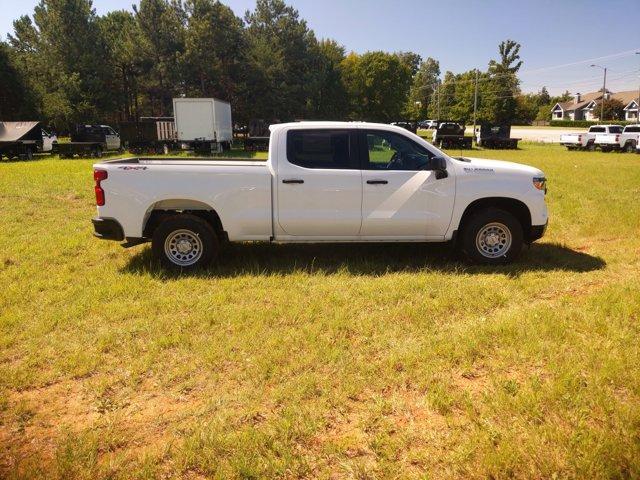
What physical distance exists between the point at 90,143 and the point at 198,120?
5.73m

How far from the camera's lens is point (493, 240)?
20.5 ft

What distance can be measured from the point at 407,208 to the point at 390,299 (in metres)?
1.39

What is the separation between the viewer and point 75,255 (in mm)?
6992

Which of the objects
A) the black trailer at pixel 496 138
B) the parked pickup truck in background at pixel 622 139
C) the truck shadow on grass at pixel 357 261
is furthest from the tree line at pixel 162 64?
the truck shadow on grass at pixel 357 261

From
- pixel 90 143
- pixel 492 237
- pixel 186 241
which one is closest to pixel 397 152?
pixel 492 237

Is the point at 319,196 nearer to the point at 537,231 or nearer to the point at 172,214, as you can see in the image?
the point at 172,214

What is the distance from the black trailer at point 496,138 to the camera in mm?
35812

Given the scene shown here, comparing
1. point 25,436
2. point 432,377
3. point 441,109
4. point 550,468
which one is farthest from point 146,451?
point 441,109

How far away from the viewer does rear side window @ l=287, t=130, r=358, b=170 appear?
5934mm

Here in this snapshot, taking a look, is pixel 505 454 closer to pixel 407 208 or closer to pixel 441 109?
pixel 407 208

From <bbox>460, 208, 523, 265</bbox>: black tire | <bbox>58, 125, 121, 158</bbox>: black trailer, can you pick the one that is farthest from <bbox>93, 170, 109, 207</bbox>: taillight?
<bbox>58, 125, 121, 158</bbox>: black trailer

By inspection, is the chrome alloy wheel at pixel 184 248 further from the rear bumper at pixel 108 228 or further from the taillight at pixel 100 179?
the taillight at pixel 100 179

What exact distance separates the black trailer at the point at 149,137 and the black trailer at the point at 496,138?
22681mm

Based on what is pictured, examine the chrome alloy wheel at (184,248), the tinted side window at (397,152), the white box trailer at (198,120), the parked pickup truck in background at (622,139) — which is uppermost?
the white box trailer at (198,120)
